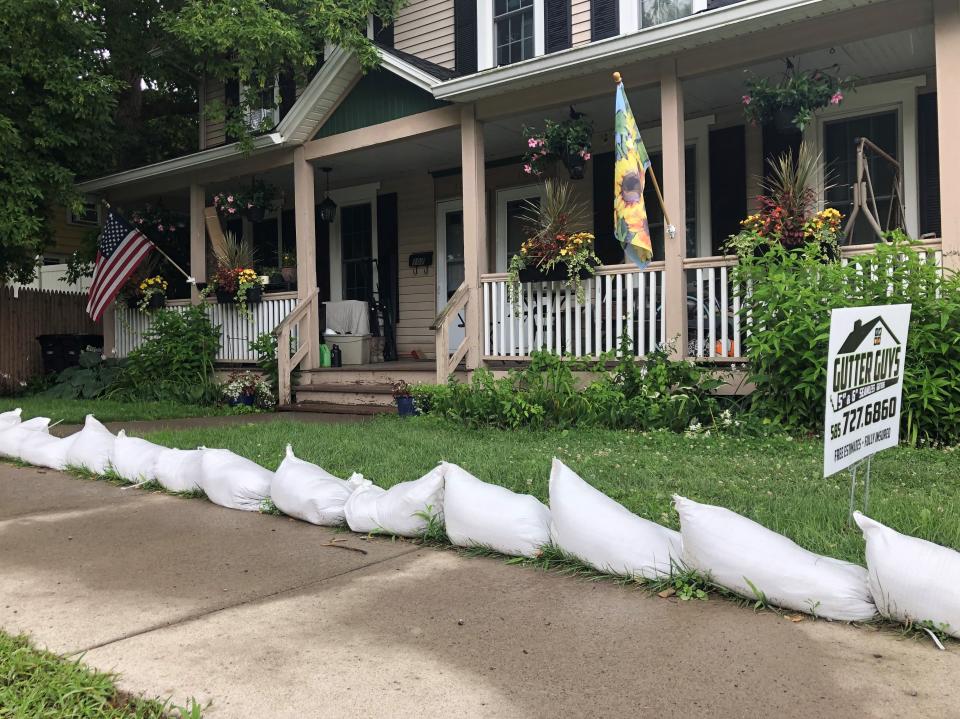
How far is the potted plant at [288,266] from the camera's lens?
11375 mm

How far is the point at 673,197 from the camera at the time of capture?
7.52 meters

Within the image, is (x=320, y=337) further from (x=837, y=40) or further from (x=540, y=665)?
(x=540, y=665)

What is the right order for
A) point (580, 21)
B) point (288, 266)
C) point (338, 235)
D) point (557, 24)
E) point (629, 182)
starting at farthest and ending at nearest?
1. point (338, 235)
2. point (288, 266)
3. point (557, 24)
4. point (580, 21)
5. point (629, 182)

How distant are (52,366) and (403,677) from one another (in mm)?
13276

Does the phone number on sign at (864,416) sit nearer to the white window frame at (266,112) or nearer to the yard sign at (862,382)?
the yard sign at (862,382)

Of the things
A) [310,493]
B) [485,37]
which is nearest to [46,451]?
[310,493]

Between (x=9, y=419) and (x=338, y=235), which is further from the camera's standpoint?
(x=338, y=235)

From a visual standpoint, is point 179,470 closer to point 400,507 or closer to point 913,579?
point 400,507

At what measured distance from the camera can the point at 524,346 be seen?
8523 millimetres

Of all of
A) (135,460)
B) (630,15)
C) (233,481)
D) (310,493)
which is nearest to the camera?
(310,493)

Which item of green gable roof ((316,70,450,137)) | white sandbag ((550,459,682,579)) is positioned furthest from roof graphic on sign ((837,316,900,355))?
green gable roof ((316,70,450,137))

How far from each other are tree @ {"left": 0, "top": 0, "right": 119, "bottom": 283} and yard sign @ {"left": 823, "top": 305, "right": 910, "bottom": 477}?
10.2m

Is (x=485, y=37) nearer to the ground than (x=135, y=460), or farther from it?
farther from it

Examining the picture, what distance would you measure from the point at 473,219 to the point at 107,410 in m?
5.06
